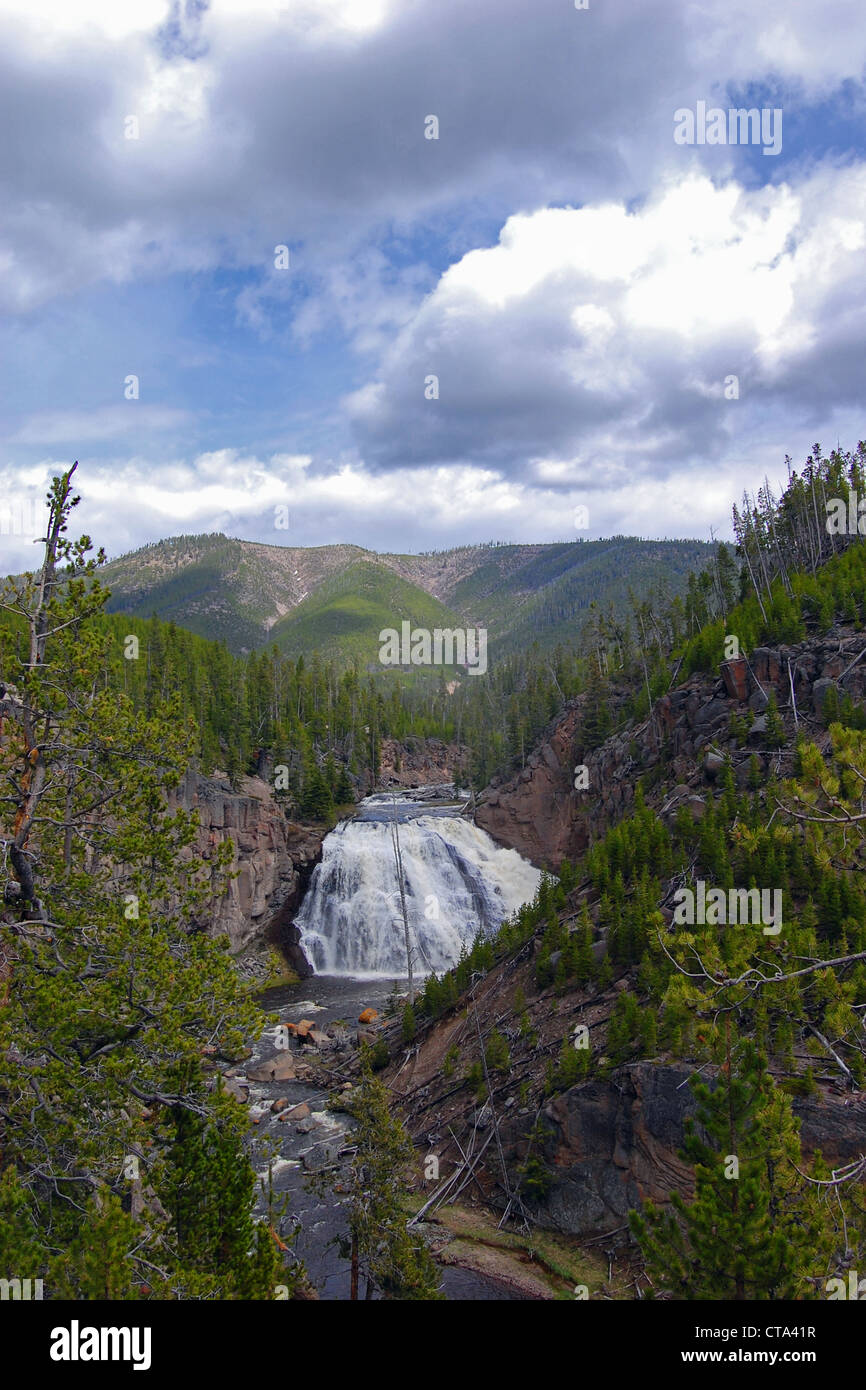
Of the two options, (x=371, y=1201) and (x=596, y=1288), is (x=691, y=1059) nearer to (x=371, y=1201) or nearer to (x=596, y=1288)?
(x=596, y=1288)

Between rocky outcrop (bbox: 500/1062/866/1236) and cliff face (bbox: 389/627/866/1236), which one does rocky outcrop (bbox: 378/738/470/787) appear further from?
rocky outcrop (bbox: 500/1062/866/1236)

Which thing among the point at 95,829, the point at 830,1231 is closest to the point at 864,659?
the point at 830,1231

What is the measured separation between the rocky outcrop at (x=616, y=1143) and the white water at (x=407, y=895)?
31.7 m

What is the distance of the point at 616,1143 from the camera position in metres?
24.8

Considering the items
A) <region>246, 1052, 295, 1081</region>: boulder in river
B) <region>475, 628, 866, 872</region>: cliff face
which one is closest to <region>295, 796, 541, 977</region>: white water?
<region>475, 628, 866, 872</region>: cliff face

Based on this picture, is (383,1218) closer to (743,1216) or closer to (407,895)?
(743,1216)

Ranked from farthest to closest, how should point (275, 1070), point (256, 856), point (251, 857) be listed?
point (256, 856) → point (251, 857) → point (275, 1070)

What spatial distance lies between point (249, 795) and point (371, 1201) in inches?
2098

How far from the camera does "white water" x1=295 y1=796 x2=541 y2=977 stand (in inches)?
2338

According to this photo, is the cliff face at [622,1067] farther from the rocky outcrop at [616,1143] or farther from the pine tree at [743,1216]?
the pine tree at [743,1216]

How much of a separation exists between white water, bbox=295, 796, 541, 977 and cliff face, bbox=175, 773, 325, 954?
9.17 feet

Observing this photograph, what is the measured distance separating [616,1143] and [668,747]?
31.2m

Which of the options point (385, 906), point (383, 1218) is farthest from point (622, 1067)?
point (385, 906)

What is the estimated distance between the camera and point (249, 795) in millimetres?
71938
